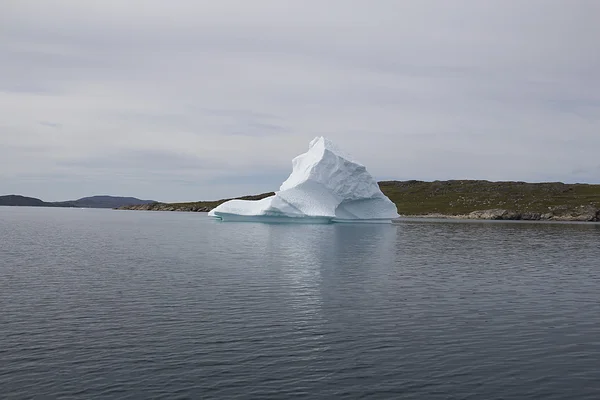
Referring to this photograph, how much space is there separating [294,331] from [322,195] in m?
68.9

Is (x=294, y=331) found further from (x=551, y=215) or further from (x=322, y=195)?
(x=551, y=215)

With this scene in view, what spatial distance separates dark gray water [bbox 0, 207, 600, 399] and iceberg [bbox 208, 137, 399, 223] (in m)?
45.5

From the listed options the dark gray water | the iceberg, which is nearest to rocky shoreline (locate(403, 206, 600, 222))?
the iceberg

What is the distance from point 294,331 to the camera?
2075cm

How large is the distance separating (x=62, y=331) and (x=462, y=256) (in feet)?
127

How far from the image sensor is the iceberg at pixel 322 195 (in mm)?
86062

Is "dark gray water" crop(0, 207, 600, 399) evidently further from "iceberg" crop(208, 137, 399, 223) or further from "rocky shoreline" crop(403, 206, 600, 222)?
"rocky shoreline" crop(403, 206, 600, 222)

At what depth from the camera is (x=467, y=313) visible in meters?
24.4

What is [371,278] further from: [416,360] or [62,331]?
[62,331]

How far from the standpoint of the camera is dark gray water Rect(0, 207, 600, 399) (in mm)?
15062

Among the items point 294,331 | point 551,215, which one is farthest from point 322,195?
point 551,215

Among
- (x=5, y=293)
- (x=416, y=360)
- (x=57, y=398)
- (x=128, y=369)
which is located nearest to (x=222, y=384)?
(x=128, y=369)

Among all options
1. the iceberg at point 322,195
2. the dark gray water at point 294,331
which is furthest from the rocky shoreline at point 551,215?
the dark gray water at point 294,331

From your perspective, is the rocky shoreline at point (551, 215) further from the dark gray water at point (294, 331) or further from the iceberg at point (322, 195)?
the dark gray water at point (294, 331)
